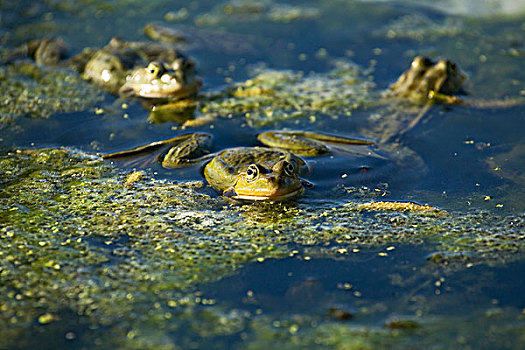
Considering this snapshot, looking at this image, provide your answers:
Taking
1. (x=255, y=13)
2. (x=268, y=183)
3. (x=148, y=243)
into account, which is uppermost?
(x=255, y=13)

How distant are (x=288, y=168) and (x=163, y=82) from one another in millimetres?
2607

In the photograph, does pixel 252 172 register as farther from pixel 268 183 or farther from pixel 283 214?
pixel 283 214

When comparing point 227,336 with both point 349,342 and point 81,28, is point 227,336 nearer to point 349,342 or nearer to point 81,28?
point 349,342

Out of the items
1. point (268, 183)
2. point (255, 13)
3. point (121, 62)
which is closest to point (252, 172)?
point (268, 183)

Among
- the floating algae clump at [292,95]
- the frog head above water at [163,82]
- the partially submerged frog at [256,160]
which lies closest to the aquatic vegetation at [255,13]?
the floating algae clump at [292,95]

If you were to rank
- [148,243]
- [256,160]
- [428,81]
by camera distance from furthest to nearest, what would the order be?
1. [428,81]
2. [256,160]
3. [148,243]

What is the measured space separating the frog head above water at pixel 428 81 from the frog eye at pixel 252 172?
258 cm

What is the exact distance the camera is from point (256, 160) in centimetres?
519

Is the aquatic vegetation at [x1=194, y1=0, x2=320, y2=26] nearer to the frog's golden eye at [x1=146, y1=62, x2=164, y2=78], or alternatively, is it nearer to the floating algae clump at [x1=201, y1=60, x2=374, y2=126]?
the floating algae clump at [x1=201, y1=60, x2=374, y2=126]

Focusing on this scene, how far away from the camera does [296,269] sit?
4.02 metres

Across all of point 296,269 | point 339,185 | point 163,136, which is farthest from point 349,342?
point 163,136

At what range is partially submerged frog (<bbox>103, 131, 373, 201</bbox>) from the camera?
15.8 feet

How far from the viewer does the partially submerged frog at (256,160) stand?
4.80m

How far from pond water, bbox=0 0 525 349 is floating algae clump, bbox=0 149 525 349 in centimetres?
1
